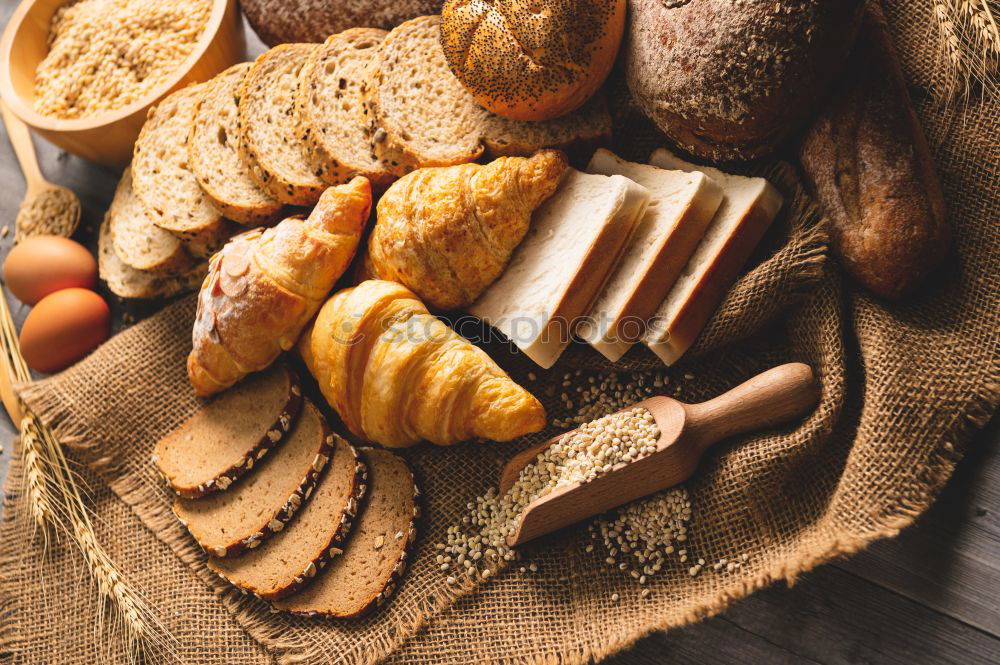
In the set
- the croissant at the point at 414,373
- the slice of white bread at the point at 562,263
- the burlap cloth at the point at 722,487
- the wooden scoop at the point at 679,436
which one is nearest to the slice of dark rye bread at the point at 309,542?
the burlap cloth at the point at 722,487

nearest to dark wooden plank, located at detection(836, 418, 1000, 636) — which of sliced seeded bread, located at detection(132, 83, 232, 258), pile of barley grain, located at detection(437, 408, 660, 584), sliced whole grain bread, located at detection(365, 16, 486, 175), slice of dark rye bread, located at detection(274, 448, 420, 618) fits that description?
pile of barley grain, located at detection(437, 408, 660, 584)

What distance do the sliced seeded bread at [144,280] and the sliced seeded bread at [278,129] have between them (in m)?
0.51

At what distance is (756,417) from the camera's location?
8.09 feet

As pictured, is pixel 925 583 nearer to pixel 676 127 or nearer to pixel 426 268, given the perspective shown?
pixel 676 127

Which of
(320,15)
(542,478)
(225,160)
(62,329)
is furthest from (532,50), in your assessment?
(62,329)

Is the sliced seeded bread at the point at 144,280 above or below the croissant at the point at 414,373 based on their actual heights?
below

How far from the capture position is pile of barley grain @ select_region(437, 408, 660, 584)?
2484mm

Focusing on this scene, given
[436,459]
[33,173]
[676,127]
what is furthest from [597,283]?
[33,173]

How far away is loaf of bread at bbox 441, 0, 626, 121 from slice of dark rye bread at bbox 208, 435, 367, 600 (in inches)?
55.7

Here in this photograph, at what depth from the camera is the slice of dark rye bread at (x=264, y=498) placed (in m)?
2.73

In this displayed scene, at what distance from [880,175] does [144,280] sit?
278cm

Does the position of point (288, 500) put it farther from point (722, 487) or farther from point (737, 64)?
point (737, 64)

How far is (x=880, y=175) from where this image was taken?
2.31 m

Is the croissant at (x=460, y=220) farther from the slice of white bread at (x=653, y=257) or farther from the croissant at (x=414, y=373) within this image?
the slice of white bread at (x=653, y=257)
